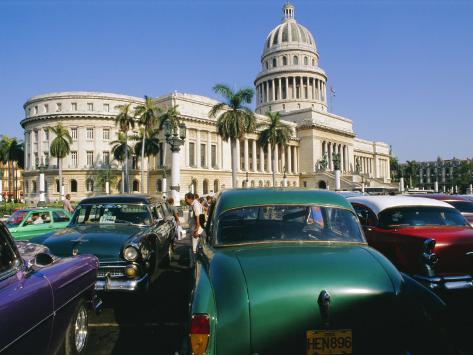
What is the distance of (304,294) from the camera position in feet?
9.61

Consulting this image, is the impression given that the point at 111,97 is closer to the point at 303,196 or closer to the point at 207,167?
the point at 207,167

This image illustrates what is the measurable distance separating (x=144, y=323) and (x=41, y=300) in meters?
2.91

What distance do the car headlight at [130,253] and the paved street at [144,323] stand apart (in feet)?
2.10

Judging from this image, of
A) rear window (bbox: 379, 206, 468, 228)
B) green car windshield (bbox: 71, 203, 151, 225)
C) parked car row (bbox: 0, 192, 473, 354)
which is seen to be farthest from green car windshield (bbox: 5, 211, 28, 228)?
rear window (bbox: 379, 206, 468, 228)

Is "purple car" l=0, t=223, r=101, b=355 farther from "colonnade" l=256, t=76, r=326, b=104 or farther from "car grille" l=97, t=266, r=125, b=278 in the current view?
"colonnade" l=256, t=76, r=326, b=104

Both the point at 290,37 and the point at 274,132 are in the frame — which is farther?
the point at 290,37

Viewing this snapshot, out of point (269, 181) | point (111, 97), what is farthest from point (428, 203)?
point (269, 181)

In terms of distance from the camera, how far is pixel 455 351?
3.12m

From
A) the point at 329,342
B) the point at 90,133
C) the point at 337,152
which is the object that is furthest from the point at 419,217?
the point at 337,152

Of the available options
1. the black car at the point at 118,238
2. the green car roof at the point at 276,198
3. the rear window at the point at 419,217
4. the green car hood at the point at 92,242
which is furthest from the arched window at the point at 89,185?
the green car roof at the point at 276,198

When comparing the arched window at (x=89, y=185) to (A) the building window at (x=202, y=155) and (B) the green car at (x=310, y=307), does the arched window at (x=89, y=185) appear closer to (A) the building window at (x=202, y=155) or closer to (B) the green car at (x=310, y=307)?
(A) the building window at (x=202, y=155)

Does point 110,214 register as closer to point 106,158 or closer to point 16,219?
point 16,219

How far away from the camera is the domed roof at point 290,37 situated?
93.2 meters

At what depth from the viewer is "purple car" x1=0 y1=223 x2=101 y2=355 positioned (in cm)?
282
